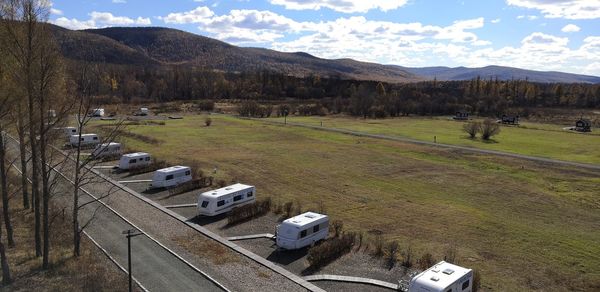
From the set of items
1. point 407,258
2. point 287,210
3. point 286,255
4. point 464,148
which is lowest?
point 286,255

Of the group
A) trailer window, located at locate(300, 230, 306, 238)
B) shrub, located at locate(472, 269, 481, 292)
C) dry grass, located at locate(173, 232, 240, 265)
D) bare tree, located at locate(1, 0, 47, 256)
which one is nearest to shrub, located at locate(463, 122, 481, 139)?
trailer window, located at locate(300, 230, 306, 238)

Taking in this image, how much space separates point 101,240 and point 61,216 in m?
5.12

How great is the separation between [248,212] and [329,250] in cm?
854

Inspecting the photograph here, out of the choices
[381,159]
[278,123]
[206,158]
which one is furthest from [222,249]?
[278,123]

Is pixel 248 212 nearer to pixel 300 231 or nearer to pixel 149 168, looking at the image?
pixel 300 231

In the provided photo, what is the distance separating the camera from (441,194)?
38438 millimetres

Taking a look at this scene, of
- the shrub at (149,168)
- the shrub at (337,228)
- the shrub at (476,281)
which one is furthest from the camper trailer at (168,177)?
the shrub at (476,281)

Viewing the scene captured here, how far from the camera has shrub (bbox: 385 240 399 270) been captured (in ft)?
76.1

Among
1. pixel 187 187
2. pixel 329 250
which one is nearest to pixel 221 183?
pixel 187 187

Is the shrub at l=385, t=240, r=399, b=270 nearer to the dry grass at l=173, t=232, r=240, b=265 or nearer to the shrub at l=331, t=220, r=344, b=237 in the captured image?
the shrub at l=331, t=220, r=344, b=237

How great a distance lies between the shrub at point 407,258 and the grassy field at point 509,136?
1547 inches

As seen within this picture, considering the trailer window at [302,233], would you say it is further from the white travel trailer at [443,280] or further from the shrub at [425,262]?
the white travel trailer at [443,280]

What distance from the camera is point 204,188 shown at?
37.8 meters

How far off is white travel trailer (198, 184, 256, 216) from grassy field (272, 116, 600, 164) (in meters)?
41.2
